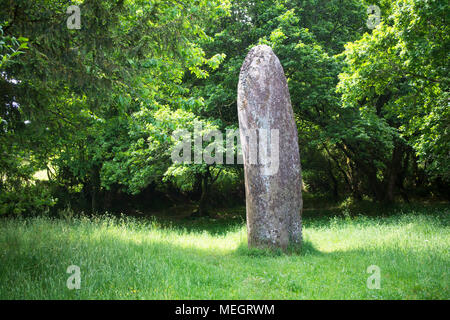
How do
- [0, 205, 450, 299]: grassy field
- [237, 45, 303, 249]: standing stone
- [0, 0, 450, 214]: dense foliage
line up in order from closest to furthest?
[0, 205, 450, 299]: grassy field < [0, 0, 450, 214]: dense foliage < [237, 45, 303, 249]: standing stone

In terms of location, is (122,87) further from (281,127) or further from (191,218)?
(191,218)

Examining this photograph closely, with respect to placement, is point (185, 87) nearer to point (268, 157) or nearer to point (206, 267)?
point (268, 157)

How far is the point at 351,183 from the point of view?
64.3 ft

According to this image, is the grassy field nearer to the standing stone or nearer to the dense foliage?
the standing stone

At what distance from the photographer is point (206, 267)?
225 inches

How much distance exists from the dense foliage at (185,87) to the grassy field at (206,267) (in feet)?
4.48

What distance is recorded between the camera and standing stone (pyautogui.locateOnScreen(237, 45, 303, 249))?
7137 millimetres

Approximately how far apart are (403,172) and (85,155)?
18198 mm

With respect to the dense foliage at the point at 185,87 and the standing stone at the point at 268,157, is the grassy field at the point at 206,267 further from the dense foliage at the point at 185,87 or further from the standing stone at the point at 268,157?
the dense foliage at the point at 185,87

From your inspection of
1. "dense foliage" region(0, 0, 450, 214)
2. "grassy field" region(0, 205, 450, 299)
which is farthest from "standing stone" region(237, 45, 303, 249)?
"dense foliage" region(0, 0, 450, 214)

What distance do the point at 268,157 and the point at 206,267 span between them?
285 centimetres

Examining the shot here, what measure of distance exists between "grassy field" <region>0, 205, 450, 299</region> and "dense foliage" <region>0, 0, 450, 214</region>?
1.37 meters

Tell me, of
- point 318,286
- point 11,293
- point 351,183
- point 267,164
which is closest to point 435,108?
point 267,164

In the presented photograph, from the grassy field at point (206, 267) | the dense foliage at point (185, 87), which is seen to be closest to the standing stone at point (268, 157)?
the grassy field at point (206, 267)
